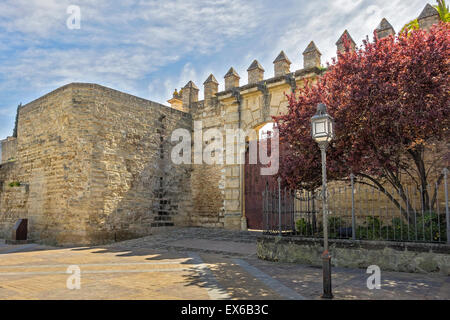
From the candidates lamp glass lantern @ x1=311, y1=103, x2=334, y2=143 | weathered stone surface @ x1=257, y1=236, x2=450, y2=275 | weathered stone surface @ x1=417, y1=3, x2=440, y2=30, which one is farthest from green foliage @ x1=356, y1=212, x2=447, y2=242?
weathered stone surface @ x1=417, y1=3, x2=440, y2=30

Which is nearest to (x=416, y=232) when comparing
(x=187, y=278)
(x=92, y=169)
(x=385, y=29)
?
(x=187, y=278)

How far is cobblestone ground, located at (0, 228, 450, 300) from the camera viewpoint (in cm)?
439

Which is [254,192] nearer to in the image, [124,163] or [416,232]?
[124,163]

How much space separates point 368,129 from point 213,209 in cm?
811

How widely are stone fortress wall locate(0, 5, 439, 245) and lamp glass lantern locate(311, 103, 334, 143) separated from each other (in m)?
6.14

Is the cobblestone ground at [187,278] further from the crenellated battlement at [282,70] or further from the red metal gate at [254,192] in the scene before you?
Answer: the crenellated battlement at [282,70]

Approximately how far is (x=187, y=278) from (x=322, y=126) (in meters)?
3.12

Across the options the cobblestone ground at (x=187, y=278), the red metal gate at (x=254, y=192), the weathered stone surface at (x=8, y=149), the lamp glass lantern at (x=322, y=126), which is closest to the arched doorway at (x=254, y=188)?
the red metal gate at (x=254, y=192)

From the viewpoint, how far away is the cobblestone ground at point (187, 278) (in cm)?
439

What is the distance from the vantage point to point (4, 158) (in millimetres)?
18625

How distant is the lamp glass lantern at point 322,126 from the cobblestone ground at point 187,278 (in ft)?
6.89

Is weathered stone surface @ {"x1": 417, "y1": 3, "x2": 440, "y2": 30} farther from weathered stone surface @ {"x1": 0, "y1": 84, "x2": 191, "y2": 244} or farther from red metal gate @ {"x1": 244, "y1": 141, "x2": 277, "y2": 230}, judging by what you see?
weathered stone surface @ {"x1": 0, "y1": 84, "x2": 191, "y2": 244}

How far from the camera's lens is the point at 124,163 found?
11648 millimetres

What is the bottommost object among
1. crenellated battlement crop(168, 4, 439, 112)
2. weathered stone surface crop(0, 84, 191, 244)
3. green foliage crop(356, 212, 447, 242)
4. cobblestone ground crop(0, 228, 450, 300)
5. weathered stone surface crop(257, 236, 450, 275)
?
cobblestone ground crop(0, 228, 450, 300)
